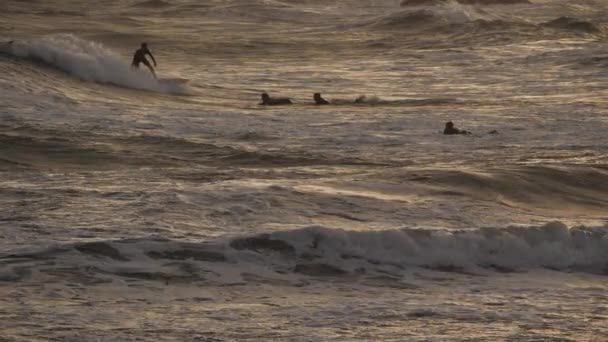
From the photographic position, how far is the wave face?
2906 centimetres

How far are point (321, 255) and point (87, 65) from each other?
18187 mm

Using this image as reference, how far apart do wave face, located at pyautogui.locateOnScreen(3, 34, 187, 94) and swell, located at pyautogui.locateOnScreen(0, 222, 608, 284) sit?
1564 centimetres

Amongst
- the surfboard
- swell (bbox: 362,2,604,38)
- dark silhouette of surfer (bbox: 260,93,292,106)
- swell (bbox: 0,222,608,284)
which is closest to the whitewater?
swell (bbox: 0,222,608,284)

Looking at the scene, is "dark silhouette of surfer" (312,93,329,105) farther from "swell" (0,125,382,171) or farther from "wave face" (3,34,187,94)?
"swell" (0,125,382,171)

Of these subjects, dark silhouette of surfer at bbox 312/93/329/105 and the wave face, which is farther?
the wave face

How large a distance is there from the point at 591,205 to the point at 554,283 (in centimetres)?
460

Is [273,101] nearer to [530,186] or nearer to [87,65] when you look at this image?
[87,65]

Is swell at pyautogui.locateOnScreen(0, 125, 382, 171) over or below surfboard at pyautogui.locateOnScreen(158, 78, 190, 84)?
below

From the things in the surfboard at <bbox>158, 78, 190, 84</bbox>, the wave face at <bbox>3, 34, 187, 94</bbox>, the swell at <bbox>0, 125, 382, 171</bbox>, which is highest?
the wave face at <bbox>3, 34, 187, 94</bbox>

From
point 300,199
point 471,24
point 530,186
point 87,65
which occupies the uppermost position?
point 471,24

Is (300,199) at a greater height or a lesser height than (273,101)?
greater

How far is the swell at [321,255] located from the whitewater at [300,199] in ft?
0.09

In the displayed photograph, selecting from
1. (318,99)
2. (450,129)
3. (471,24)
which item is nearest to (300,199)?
(450,129)

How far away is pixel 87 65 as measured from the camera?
30000 millimetres
